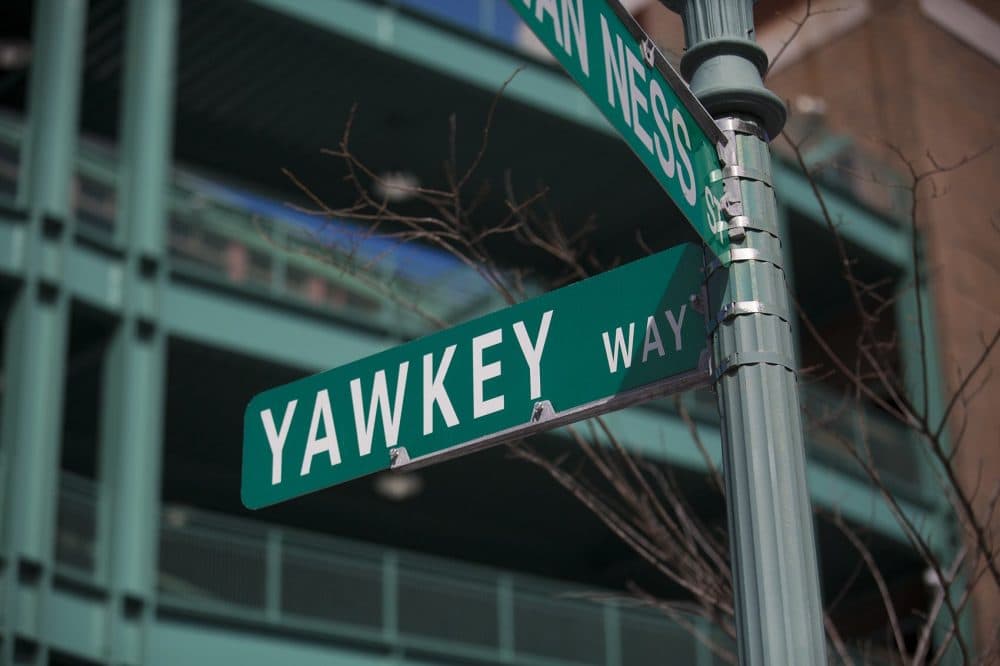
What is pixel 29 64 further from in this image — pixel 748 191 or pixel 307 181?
pixel 748 191

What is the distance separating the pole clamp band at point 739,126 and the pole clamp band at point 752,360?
569mm

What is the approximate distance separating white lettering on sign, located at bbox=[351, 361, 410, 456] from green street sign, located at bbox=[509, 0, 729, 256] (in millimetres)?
983

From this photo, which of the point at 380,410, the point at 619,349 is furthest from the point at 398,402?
the point at 619,349

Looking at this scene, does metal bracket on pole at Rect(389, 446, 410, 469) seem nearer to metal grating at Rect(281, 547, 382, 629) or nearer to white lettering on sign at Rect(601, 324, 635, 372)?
white lettering on sign at Rect(601, 324, 635, 372)

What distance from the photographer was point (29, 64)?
62.6 feet

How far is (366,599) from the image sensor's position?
17156mm

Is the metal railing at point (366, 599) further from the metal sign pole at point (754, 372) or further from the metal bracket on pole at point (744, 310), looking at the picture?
the metal bracket on pole at point (744, 310)

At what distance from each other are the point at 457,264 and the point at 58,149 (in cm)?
634

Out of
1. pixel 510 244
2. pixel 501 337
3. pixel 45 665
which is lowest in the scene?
pixel 501 337

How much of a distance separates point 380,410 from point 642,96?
112 centimetres

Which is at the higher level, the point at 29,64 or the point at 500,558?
the point at 29,64

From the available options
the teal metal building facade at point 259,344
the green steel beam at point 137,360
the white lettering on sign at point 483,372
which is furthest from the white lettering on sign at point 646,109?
the green steel beam at point 137,360

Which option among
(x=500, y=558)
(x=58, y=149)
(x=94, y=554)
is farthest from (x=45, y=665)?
(x=500, y=558)

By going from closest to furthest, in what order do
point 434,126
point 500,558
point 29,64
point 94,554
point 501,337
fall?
point 501,337
point 94,554
point 29,64
point 434,126
point 500,558
